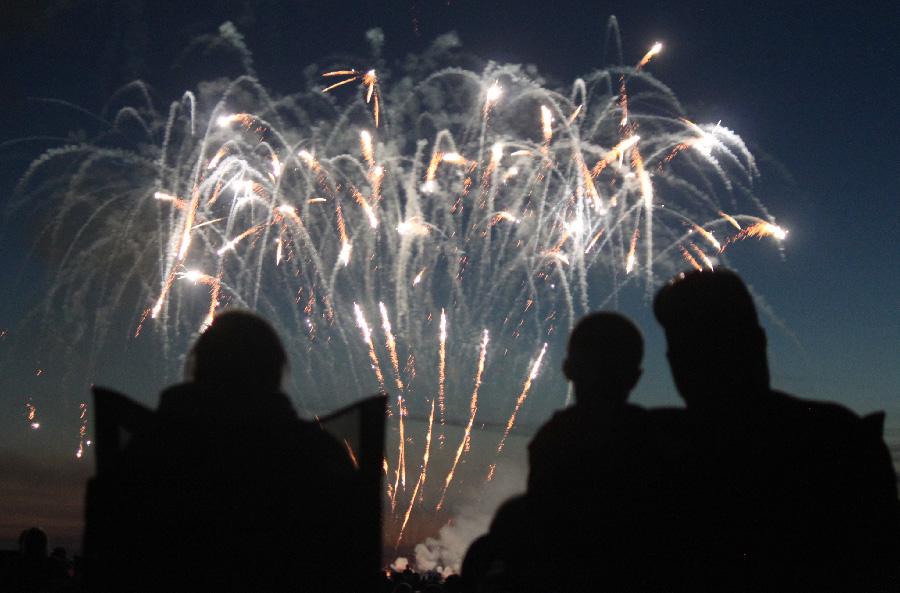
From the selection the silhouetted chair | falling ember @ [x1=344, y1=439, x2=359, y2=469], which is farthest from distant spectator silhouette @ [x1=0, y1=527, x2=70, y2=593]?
falling ember @ [x1=344, y1=439, x2=359, y2=469]

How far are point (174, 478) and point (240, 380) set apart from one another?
1.40ft

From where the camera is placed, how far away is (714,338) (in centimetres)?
229

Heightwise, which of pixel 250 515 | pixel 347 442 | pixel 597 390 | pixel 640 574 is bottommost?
pixel 640 574

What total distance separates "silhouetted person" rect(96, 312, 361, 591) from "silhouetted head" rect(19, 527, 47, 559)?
16.0ft

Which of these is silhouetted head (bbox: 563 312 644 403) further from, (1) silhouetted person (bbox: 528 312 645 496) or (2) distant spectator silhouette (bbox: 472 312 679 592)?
(2) distant spectator silhouette (bbox: 472 312 679 592)

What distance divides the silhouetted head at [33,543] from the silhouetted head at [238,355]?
189 inches

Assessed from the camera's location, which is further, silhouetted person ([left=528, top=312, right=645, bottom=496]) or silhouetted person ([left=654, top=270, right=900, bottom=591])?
silhouetted person ([left=528, top=312, right=645, bottom=496])

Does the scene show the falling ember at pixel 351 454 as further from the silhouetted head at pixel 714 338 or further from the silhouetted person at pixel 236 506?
the silhouetted head at pixel 714 338

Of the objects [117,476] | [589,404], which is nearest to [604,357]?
[589,404]

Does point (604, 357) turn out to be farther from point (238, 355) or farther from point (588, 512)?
point (238, 355)

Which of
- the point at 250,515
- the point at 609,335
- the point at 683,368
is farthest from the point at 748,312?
the point at 250,515

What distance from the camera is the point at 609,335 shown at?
2.73m

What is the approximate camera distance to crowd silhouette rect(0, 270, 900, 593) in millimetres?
2102

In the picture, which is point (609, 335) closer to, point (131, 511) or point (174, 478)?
point (174, 478)
